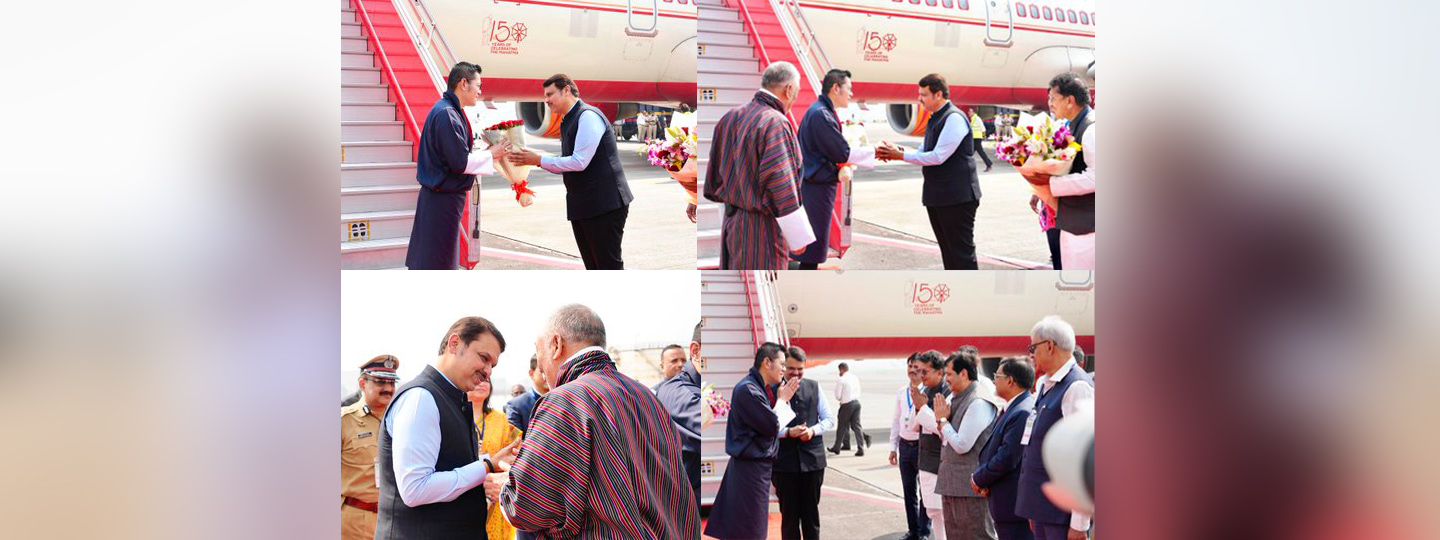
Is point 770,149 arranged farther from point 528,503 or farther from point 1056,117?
point 528,503

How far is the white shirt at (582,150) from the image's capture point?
3.90 metres

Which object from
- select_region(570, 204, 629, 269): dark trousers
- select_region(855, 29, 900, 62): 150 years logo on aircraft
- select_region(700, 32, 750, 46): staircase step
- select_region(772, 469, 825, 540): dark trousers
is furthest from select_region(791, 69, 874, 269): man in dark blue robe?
select_region(772, 469, 825, 540): dark trousers

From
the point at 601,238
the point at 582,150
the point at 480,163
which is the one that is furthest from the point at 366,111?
the point at 601,238

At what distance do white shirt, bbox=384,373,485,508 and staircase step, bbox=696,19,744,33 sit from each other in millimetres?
1579

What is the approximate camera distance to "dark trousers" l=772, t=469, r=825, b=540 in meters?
4.12

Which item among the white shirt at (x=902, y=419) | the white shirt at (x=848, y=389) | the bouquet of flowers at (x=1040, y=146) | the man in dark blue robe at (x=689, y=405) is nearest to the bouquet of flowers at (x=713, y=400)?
the man in dark blue robe at (x=689, y=405)

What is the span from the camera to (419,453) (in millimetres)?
3512

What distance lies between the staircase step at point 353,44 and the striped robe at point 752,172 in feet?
3.98

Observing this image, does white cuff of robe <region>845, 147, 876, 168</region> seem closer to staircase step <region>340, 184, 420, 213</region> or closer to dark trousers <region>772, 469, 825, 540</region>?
dark trousers <region>772, 469, 825, 540</region>

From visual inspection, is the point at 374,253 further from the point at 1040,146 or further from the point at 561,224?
the point at 1040,146
